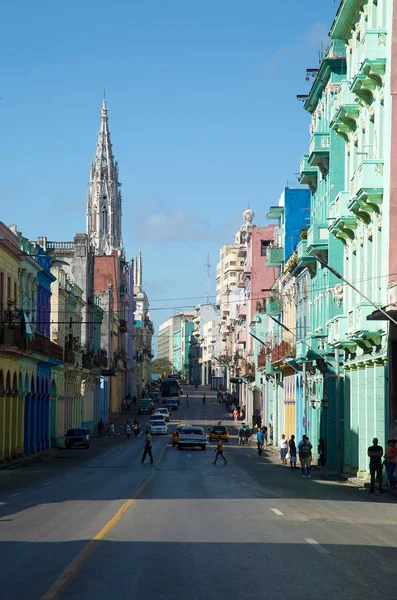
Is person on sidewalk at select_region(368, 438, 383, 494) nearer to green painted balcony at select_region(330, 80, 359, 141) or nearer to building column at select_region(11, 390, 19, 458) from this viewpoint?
green painted balcony at select_region(330, 80, 359, 141)

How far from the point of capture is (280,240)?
3113 inches

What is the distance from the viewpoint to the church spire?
179 m

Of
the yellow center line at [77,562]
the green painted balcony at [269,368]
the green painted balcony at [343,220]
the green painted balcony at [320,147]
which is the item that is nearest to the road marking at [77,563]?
the yellow center line at [77,562]

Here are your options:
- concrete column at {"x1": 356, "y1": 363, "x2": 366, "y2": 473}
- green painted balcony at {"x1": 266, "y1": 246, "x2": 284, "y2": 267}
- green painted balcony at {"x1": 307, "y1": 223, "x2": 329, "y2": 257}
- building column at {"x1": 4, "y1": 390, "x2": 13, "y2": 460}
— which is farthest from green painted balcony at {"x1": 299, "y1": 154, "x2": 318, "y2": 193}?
green painted balcony at {"x1": 266, "y1": 246, "x2": 284, "y2": 267}

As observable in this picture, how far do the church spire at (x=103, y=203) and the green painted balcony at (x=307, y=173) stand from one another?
124 metres

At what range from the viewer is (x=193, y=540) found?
16578 mm

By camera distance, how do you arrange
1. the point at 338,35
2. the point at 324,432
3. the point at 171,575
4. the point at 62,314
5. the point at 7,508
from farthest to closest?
the point at 62,314, the point at 324,432, the point at 338,35, the point at 7,508, the point at 171,575

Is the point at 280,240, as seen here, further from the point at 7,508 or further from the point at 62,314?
the point at 7,508

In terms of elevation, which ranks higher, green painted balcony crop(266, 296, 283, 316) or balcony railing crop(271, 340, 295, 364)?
green painted balcony crop(266, 296, 283, 316)

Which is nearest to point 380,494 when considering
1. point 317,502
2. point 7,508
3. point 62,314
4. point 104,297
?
point 317,502

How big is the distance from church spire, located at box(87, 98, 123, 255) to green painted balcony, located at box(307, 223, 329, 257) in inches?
5134

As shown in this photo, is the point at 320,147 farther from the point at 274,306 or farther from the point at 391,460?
the point at 274,306

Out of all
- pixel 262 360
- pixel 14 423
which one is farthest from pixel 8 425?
pixel 262 360

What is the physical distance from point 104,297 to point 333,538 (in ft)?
330
